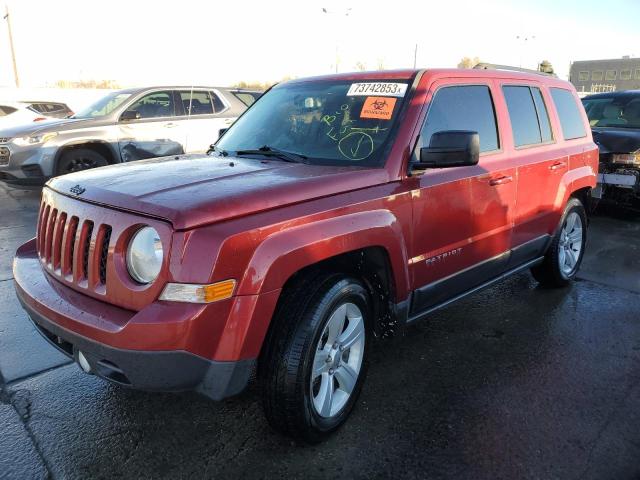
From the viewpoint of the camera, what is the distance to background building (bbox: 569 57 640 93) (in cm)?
5722

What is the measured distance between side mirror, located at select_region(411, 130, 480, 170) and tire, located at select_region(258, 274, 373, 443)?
80 centimetres

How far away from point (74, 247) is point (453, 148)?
1939mm

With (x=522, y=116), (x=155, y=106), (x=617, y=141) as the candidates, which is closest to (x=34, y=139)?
(x=155, y=106)

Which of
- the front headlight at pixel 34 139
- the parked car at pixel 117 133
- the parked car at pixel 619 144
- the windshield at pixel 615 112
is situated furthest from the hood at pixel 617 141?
the front headlight at pixel 34 139

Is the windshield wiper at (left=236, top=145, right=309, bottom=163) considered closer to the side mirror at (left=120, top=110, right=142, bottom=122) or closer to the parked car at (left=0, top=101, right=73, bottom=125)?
the side mirror at (left=120, top=110, right=142, bottom=122)

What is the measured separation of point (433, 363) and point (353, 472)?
47.8 inches

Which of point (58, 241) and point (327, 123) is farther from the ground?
point (327, 123)

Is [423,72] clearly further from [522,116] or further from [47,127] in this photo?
[47,127]

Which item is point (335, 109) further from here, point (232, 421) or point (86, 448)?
point (86, 448)

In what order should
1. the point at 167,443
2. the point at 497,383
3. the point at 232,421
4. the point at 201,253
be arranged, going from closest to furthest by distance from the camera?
the point at 201,253 < the point at 167,443 < the point at 232,421 < the point at 497,383

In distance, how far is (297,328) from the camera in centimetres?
234

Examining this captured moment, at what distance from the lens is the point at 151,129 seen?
330 inches

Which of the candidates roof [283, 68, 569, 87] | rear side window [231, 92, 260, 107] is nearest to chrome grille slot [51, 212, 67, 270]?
roof [283, 68, 569, 87]

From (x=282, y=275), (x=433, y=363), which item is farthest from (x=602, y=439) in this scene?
(x=282, y=275)
